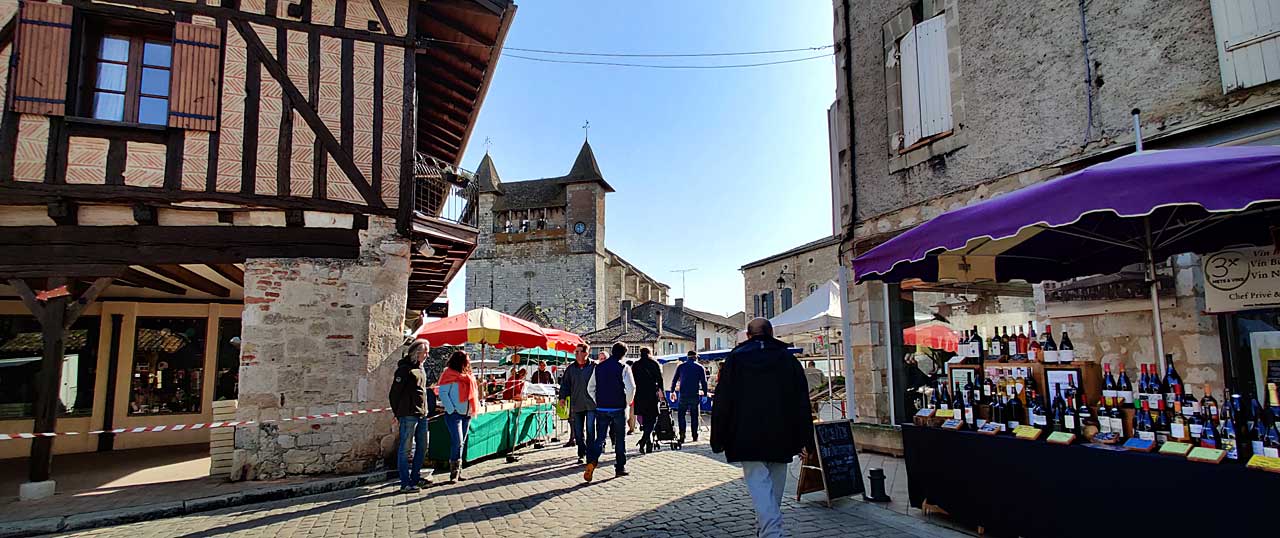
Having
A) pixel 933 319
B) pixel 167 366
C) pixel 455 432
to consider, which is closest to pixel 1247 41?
pixel 933 319

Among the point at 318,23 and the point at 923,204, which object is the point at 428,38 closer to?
the point at 318,23

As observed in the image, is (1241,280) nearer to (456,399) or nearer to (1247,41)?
(1247,41)

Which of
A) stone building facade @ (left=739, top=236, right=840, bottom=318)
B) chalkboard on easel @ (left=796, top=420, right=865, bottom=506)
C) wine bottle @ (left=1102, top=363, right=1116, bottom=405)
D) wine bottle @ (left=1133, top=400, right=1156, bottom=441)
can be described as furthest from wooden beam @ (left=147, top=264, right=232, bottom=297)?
stone building facade @ (left=739, top=236, right=840, bottom=318)

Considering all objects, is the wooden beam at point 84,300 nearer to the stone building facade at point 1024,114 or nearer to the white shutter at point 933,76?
the stone building facade at point 1024,114

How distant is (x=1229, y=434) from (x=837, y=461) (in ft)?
9.38

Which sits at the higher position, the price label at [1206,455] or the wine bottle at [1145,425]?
the wine bottle at [1145,425]

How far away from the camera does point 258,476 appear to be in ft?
23.6

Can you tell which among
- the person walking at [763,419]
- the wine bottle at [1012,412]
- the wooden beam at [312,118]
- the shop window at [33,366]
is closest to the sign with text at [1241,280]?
the wine bottle at [1012,412]

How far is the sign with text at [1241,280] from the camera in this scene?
466cm

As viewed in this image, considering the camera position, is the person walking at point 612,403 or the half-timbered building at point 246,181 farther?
the person walking at point 612,403

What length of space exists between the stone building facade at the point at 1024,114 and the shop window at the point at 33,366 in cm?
1104

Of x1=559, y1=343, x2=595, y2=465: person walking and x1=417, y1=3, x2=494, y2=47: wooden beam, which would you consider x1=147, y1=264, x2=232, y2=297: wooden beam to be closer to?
x1=417, y1=3, x2=494, y2=47: wooden beam

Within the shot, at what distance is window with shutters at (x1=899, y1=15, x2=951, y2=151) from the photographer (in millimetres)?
7457

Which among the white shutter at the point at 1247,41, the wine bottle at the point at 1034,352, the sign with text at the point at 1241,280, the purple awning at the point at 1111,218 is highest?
the white shutter at the point at 1247,41
